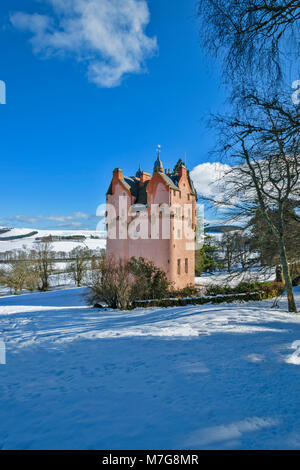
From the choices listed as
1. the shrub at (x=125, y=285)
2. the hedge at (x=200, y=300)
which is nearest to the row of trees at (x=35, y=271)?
the shrub at (x=125, y=285)

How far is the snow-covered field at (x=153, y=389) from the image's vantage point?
283 cm

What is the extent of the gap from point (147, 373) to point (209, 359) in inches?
50.2

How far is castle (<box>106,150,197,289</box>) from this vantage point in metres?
23.1

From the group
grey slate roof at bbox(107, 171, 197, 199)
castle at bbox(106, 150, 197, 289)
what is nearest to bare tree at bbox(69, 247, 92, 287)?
castle at bbox(106, 150, 197, 289)

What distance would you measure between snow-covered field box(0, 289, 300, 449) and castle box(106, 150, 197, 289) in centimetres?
1614

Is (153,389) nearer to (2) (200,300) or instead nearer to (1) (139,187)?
(2) (200,300)

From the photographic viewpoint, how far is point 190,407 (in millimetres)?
3338

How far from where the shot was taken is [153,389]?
3.88m

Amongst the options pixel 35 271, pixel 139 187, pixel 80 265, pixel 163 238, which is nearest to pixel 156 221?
pixel 163 238

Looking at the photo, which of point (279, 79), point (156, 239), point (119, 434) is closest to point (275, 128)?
point (279, 79)

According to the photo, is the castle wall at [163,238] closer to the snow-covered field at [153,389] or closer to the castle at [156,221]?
the castle at [156,221]

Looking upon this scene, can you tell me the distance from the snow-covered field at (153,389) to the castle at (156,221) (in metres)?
16.1

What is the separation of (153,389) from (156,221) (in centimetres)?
1999
